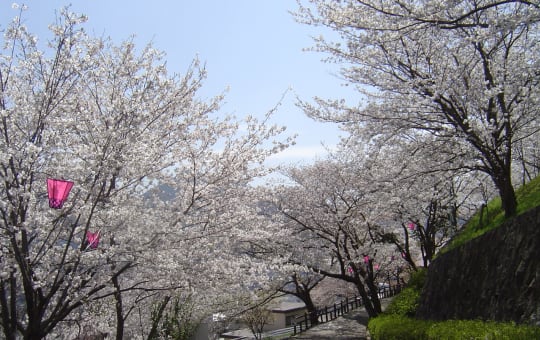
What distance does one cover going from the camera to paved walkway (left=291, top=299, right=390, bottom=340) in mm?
15170

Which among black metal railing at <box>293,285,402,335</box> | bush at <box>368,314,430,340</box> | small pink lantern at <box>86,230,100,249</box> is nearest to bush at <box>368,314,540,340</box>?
bush at <box>368,314,430,340</box>

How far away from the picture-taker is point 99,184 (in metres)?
6.00

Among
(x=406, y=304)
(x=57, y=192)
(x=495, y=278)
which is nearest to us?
(x=57, y=192)

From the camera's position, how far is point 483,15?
8.23 meters

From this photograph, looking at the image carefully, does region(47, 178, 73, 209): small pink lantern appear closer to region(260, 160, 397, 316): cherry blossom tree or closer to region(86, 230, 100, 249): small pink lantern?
region(86, 230, 100, 249): small pink lantern

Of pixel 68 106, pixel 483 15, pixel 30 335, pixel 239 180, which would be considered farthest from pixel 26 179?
pixel 483 15

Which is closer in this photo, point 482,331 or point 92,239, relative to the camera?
point 482,331

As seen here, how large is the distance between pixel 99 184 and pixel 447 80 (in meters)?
6.66

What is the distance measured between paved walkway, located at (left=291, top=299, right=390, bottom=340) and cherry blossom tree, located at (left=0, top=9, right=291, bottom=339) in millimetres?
8868

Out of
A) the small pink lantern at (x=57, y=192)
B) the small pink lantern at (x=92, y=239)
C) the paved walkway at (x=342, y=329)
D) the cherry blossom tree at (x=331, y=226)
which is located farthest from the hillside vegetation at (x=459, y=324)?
the small pink lantern at (x=57, y=192)

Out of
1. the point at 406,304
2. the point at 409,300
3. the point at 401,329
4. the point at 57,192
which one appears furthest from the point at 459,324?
the point at 57,192

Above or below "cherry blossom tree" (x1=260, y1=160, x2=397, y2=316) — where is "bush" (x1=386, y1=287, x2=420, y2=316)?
below

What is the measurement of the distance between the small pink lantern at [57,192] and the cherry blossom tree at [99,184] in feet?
0.69

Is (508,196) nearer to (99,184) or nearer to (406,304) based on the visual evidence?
(406,304)
